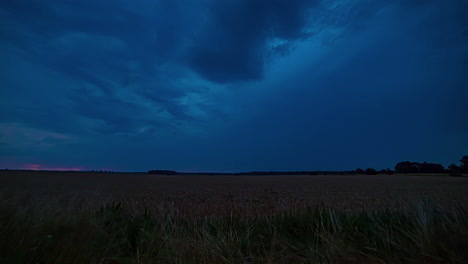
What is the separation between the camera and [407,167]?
58.4m

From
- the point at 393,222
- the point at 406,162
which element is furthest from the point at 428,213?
the point at 406,162

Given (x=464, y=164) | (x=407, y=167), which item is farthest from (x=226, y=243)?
(x=407, y=167)

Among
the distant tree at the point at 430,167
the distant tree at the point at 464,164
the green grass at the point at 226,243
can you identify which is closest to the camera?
the green grass at the point at 226,243

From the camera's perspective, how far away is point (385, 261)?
2666 mm

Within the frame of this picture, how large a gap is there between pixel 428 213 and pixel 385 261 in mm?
1631

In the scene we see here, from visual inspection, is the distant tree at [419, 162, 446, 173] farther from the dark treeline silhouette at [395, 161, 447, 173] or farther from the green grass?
the green grass

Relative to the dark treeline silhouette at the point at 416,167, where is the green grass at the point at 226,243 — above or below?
below

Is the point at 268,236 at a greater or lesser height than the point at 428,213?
lesser

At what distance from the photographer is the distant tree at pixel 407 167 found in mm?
57812

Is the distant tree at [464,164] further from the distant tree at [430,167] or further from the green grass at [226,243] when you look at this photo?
the green grass at [226,243]

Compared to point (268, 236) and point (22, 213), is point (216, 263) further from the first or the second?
point (22, 213)

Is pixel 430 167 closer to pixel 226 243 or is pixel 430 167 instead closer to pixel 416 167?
pixel 416 167

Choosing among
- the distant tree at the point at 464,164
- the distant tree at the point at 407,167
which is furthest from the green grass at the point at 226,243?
the distant tree at the point at 407,167

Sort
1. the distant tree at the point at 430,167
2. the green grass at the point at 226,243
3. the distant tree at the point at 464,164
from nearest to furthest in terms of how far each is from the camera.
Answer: the green grass at the point at 226,243 → the distant tree at the point at 464,164 → the distant tree at the point at 430,167
